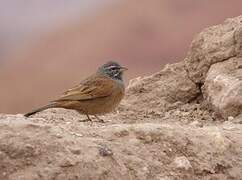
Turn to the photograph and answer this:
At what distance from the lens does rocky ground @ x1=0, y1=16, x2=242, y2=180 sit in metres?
8.24

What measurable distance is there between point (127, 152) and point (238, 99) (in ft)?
7.30

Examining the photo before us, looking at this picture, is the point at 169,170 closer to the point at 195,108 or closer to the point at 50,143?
the point at 50,143

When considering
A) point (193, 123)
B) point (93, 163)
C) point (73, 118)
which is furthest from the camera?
point (73, 118)

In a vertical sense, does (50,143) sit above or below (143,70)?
below

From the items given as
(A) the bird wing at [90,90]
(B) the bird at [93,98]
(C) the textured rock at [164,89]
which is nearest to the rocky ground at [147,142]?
(B) the bird at [93,98]

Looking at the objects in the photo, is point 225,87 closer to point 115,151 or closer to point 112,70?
point 112,70

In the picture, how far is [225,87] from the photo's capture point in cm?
1063

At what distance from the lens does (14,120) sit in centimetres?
884

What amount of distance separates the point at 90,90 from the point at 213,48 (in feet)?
5.09

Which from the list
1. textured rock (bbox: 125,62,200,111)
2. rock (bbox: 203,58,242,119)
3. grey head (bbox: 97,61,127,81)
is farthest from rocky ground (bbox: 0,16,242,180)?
grey head (bbox: 97,61,127,81)

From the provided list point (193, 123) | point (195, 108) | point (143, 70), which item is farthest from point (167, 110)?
point (143, 70)

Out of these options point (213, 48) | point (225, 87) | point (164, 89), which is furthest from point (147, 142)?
point (164, 89)

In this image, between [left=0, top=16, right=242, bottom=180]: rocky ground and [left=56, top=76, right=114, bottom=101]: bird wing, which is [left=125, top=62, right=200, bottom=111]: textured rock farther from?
[left=56, top=76, right=114, bottom=101]: bird wing

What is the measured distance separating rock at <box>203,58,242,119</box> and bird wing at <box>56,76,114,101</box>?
3.78 feet
